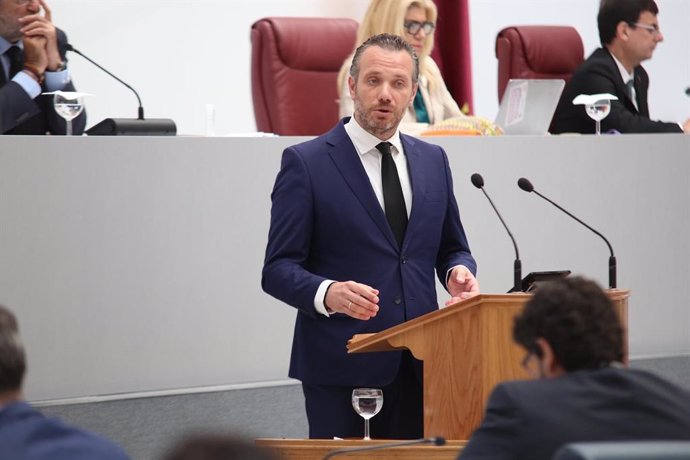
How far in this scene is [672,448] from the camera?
1575 mm

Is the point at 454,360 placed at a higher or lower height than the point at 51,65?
lower

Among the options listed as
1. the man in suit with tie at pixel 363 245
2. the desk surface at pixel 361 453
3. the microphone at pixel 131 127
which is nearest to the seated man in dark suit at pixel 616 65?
the microphone at pixel 131 127

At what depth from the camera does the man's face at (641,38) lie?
558 cm

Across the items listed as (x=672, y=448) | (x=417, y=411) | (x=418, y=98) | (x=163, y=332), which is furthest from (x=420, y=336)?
(x=418, y=98)

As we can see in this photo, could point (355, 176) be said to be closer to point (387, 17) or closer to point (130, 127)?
point (130, 127)

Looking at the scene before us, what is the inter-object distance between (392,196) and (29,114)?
175cm

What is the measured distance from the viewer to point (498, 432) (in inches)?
73.2

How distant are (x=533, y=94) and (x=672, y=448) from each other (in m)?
3.50

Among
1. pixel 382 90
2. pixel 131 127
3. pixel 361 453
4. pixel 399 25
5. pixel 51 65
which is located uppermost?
pixel 399 25

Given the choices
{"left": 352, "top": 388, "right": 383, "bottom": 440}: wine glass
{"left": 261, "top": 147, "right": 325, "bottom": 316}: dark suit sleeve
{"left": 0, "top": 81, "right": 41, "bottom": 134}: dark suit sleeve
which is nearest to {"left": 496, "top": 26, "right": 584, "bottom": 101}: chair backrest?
{"left": 0, "top": 81, "right": 41, "bottom": 134}: dark suit sleeve

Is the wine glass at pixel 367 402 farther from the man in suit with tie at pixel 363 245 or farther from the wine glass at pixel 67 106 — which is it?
the wine glass at pixel 67 106

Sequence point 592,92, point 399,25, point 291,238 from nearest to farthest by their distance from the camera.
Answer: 1. point 291,238
2. point 399,25
3. point 592,92

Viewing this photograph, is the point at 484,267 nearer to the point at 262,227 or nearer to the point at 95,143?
the point at 262,227

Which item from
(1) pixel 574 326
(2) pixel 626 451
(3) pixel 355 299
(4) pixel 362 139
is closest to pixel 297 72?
(4) pixel 362 139
